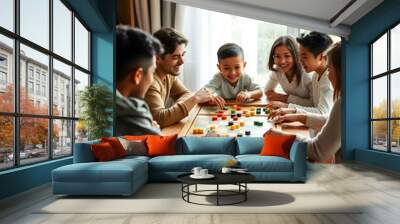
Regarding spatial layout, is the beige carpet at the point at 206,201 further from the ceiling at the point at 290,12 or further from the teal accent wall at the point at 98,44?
the ceiling at the point at 290,12

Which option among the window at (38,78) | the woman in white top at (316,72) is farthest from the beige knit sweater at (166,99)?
the woman in white top at (316,72)

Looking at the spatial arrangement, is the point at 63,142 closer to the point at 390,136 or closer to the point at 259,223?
the point at 259,223

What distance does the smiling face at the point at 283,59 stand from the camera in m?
9.22

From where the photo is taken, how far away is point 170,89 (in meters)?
9.05

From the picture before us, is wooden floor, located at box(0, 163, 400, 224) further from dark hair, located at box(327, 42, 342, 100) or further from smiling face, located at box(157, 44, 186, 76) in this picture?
smiling face, located at box(157, 44, 186, 76)

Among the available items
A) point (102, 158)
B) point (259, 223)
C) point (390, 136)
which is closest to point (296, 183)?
point (259, 223)

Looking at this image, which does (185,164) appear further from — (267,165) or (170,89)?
(170,89)

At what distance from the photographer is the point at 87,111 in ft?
25.3

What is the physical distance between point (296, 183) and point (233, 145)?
4.71 ft

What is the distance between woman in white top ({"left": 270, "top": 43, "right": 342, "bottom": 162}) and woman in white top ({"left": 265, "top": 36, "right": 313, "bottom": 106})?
0.38 metres

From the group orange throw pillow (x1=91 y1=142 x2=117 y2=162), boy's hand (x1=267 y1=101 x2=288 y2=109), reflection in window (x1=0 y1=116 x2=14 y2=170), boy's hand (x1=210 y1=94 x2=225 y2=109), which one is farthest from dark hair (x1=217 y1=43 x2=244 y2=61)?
reflection in window (x1=0 y1=116 x2=14 y2=170)

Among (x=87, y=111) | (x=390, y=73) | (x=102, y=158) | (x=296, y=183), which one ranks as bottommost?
(x=296, y=183)

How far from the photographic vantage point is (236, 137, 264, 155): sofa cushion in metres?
6.92

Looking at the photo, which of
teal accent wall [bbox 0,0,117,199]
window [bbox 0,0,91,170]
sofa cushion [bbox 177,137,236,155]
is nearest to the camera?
window [bbox 0,0,91,170]
